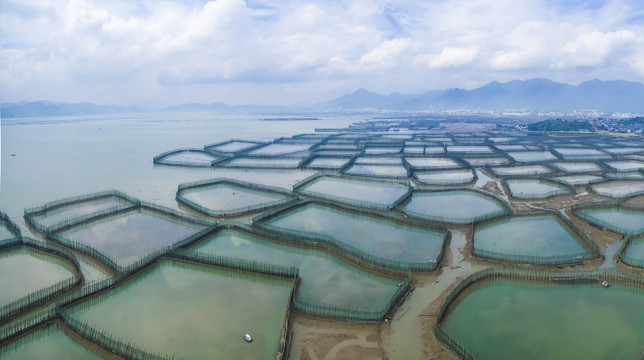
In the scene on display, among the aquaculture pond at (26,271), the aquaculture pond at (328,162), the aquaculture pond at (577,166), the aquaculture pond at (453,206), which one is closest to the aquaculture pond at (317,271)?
the aquaculture pond at (26,271)

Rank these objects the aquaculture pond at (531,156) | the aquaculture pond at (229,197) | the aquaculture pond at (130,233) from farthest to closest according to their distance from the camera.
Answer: the aquaculture pond at (531,156) < the aquaculture pond at (229,197) < the aquaculture pond at (130,233)

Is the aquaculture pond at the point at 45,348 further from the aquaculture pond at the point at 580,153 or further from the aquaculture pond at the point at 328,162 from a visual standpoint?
the aquaculture pond at the point at 580,153

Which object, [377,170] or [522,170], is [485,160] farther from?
[377,170]

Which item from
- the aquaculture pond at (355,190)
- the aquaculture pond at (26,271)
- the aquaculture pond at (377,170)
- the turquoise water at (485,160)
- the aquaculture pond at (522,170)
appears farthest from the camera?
the turquoise water at (485,160)

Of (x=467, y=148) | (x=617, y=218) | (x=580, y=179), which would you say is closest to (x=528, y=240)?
(x=617, y=218)

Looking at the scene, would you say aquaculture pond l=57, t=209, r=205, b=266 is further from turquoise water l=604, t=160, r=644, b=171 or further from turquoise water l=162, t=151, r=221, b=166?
turquoise water l=604, t=160, r=644, b=171

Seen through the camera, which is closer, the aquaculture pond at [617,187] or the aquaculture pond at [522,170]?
the aquaculture pond at [617,187]

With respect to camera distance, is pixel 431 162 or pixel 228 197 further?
pixel 431 162
